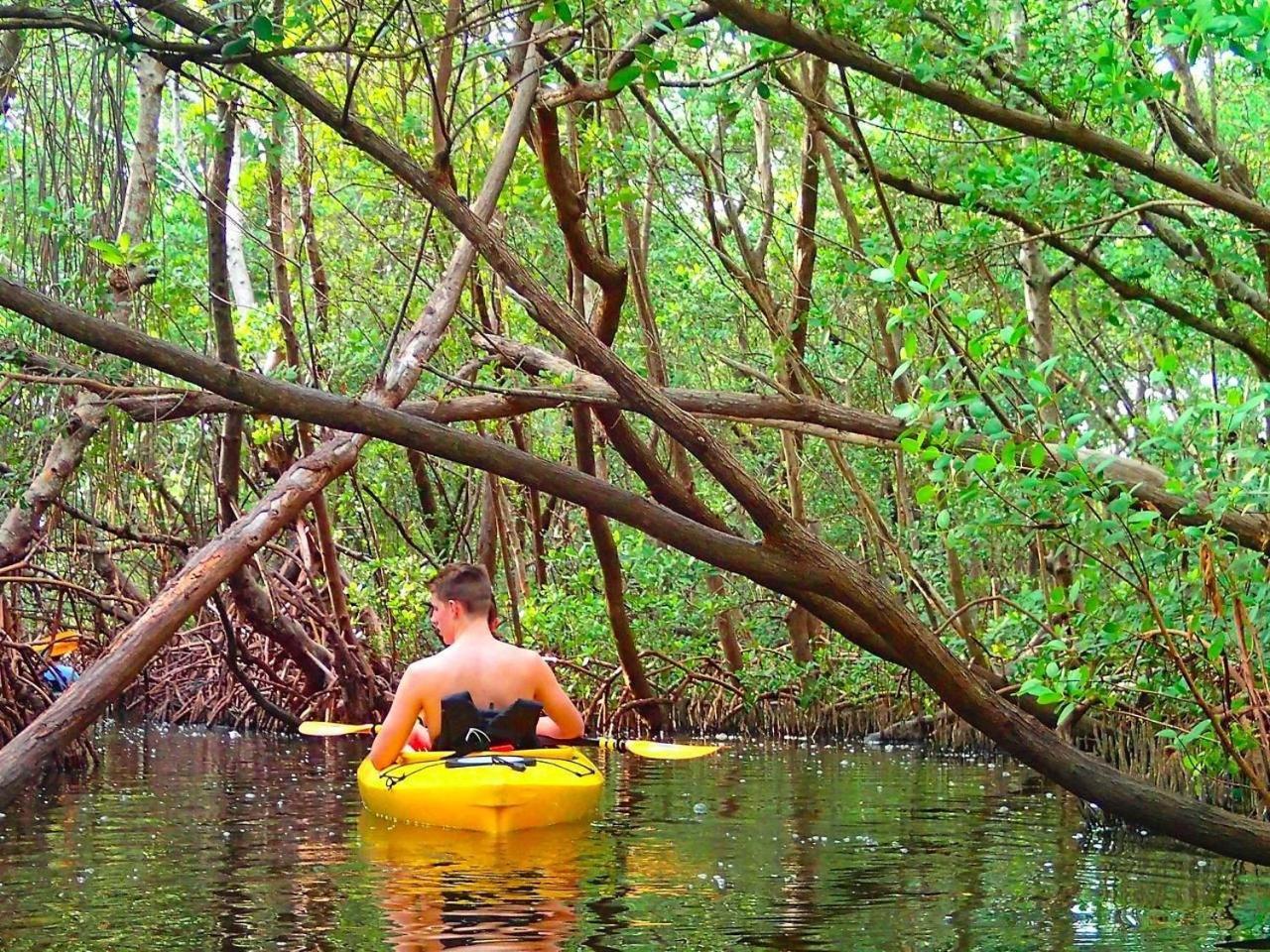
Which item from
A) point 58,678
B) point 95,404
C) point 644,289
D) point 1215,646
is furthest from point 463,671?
point 58,678

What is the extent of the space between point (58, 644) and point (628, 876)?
608 centimetres

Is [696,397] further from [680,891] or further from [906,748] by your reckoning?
[906,748]

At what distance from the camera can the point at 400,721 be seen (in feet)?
23.8

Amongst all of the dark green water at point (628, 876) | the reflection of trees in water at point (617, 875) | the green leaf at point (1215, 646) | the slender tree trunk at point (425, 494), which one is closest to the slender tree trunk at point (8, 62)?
the dark green water at point (628, 876)

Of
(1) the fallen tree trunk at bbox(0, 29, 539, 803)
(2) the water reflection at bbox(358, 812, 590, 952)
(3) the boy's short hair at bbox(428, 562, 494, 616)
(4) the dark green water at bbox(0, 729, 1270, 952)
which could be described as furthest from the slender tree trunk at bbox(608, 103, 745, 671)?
(2) the water reflection at bbox(358, 812, 590, 952)

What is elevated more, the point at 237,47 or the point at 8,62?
the point at 8,62

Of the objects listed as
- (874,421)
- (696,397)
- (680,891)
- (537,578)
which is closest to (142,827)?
(680,891)

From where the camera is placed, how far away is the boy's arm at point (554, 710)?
7.39 m

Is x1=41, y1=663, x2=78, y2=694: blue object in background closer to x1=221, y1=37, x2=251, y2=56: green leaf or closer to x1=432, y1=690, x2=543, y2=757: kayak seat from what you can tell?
x1=432, y1=690, x2=543, y2=757: kayak seat

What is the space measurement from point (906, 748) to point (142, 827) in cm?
652

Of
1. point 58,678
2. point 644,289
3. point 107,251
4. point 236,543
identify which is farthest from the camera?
point 58,678

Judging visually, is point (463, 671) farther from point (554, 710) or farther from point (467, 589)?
point (554, 710)

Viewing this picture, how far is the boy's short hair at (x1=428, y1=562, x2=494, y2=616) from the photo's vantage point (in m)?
7.28

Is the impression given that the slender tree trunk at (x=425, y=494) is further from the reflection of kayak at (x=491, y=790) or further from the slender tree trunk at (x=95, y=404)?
the reflection of kayak at (x=491, y=790)
